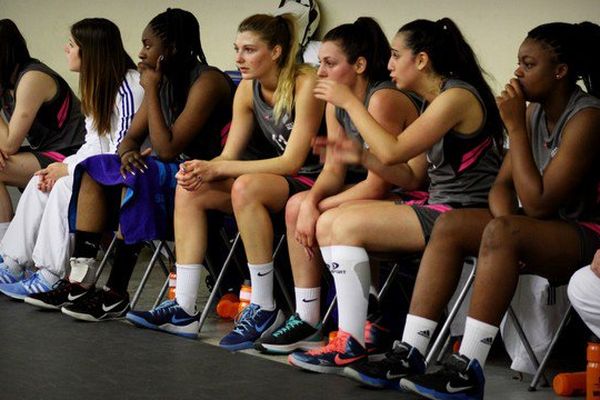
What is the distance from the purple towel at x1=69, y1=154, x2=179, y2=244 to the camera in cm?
436

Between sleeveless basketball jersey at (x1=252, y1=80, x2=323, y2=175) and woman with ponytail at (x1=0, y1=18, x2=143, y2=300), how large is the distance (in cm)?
73

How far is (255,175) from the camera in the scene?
13.1ft

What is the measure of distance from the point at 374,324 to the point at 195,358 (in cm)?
57

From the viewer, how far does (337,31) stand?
3967 millimetres

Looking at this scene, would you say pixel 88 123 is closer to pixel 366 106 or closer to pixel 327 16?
pixel 366 106

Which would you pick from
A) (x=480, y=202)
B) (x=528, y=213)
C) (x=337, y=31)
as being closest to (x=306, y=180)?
(x=337, y=31)

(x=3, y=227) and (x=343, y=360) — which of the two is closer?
(x=343, y=360)

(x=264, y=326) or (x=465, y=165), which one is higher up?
(x=465, y=165)

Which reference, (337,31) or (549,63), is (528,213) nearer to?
(549,63)

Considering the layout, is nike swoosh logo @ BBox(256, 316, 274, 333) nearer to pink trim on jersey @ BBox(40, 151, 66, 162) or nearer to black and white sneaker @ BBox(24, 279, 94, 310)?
black and white sneaker @ BBox(24, 279, 94, 310)

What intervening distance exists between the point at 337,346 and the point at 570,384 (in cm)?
67

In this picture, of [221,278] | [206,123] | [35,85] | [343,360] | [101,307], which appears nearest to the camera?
[343,360]

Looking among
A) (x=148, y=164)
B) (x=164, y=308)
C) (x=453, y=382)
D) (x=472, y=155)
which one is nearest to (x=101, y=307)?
(x=164, y=308)

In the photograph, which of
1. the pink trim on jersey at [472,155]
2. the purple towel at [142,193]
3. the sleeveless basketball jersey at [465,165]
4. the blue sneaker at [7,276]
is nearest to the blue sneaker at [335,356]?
the sleeveless basketball jersey at [465,165]
